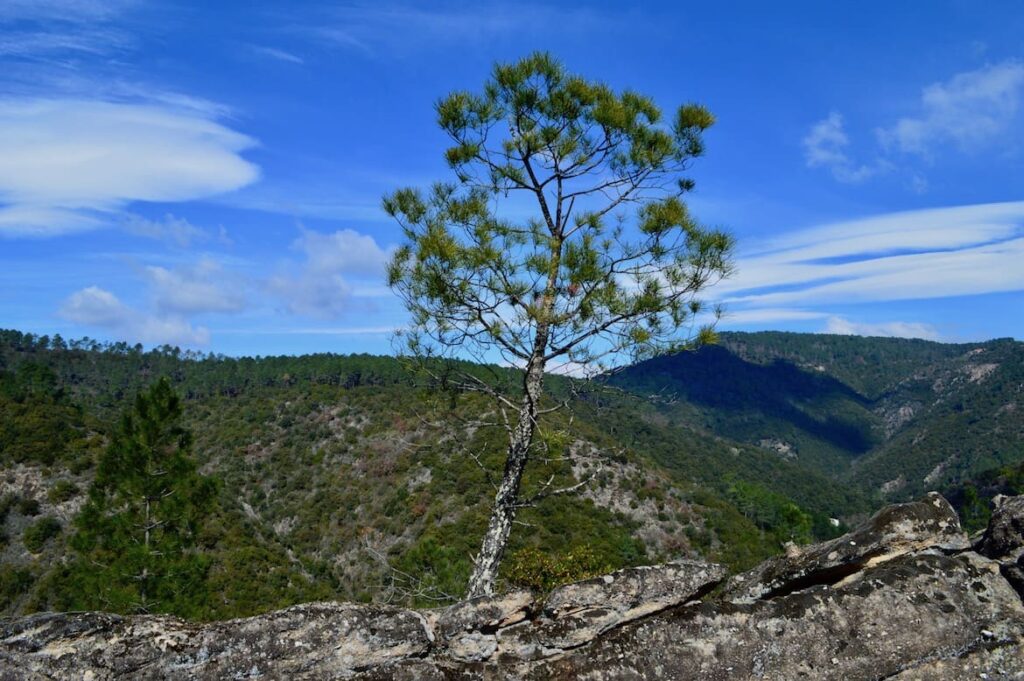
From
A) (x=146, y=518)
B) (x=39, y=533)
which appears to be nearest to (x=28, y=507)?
(x=39, y=533)

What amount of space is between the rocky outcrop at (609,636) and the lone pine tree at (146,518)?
1735 cm

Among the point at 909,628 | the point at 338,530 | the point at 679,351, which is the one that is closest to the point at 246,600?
the point at 338,530

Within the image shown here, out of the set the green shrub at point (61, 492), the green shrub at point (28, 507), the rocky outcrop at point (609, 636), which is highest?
the rocky outcrop at point (609, 636)

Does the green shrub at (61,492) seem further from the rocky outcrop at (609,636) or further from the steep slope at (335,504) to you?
the rocky outcrop at (609,636)

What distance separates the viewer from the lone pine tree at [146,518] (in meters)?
19.7

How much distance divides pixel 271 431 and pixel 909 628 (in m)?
87.4

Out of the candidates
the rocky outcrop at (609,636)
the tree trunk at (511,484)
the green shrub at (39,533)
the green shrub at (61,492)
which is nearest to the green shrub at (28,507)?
the green shrub at (61,492)

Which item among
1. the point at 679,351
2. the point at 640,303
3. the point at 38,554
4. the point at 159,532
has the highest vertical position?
the point at 640,303

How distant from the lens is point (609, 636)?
15.9ft

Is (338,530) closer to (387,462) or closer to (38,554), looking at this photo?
(387,462)

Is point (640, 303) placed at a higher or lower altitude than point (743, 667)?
higher

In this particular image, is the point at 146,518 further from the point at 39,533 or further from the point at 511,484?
the point at 39,533

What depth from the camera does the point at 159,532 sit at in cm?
2053

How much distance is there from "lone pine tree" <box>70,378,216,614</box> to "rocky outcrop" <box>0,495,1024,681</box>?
17350mm
